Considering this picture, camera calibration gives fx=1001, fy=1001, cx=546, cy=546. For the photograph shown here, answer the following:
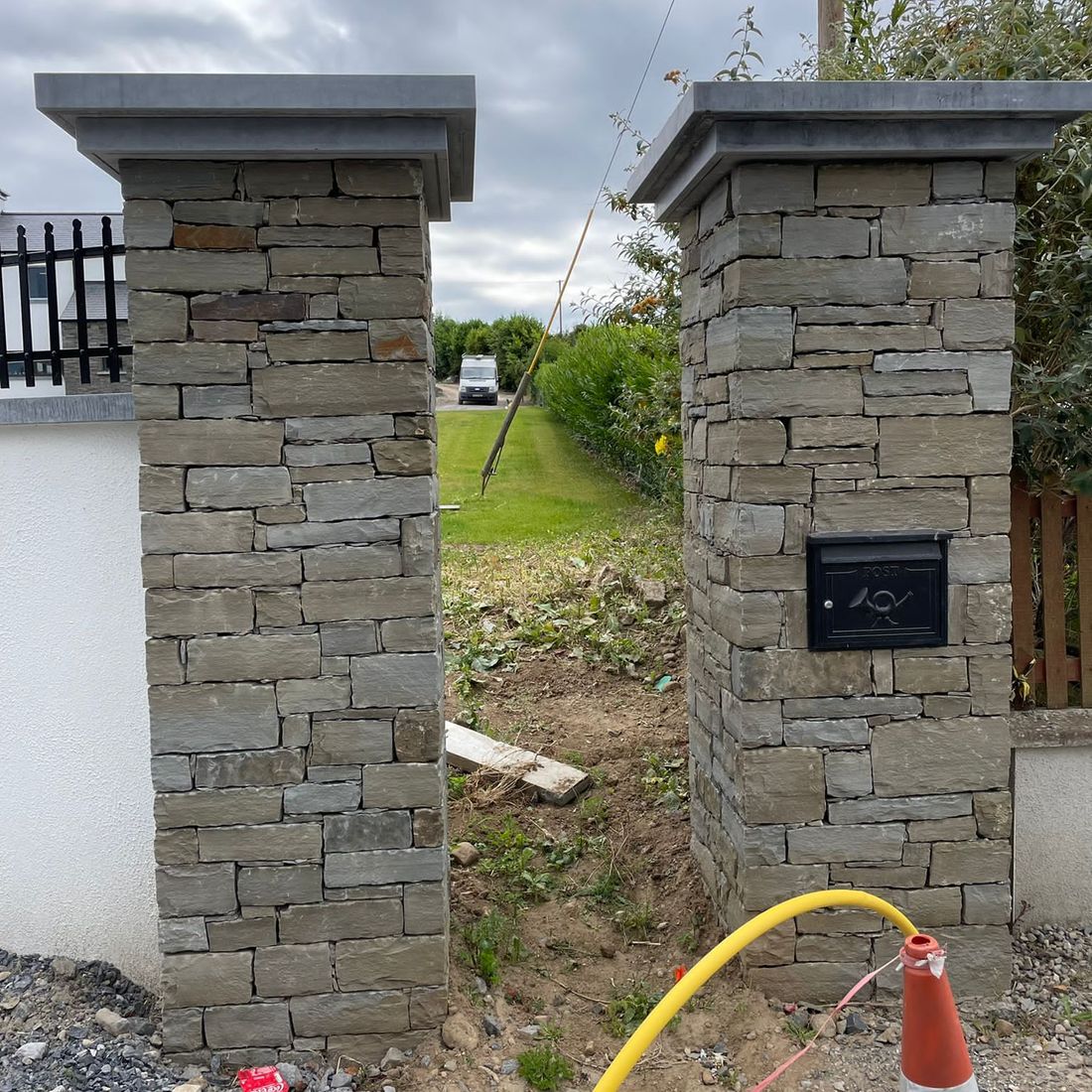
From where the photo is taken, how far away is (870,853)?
320 cm

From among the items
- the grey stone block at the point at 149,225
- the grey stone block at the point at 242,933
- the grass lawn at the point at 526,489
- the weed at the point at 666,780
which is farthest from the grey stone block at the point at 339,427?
the grass lawn at the point at 526,489

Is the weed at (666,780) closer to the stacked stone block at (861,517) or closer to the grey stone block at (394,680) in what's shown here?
the stacked stone block at (861,517)

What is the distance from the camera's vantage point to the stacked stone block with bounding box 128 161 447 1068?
9.37 feet

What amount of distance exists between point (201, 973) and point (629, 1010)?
136 centimetres

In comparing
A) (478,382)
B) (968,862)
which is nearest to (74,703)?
(968,862)

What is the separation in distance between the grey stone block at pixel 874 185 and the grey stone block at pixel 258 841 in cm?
244

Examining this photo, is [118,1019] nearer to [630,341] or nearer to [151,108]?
[151,108]

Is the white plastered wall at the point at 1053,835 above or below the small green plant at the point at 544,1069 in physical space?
above

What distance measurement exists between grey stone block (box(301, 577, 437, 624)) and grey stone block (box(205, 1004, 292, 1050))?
1.22 m

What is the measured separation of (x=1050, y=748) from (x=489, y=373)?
25.9 m

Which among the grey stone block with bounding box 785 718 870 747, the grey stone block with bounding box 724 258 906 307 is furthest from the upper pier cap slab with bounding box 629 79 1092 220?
the grey stone block with bounding box 785 718 870 747

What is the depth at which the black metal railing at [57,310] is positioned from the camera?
3.42m

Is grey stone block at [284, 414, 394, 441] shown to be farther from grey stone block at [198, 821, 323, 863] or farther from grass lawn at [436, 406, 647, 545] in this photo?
grass lawn at [436, 406, 647, 545]

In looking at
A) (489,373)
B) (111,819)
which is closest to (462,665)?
(111,819)
